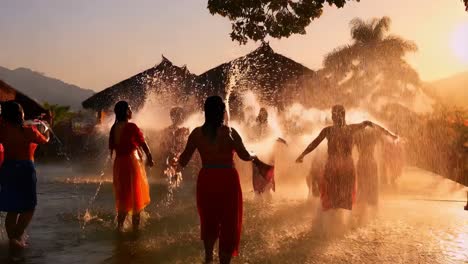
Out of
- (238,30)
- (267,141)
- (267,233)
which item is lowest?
(267,233)

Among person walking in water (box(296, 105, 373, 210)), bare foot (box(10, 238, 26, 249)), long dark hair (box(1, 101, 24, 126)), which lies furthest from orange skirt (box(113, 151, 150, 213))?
person walking in water (box(296, 105, 373, 210))

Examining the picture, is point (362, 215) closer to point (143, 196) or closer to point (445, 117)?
point (143, 196)

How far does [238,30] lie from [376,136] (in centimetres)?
508

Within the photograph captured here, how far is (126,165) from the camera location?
877cm

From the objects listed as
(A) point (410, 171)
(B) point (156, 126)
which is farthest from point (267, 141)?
(A) point (410, 171)

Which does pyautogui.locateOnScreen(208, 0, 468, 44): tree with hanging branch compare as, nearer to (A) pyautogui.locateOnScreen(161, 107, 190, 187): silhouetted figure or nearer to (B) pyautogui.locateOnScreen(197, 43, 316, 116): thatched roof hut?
(A) pyautogui.locateOnScreen(161, 107, 190, 187): silhouetted figure

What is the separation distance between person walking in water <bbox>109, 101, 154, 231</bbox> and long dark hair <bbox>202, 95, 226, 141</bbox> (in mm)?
2518

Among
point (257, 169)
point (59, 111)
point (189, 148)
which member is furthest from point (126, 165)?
point (59, 111)

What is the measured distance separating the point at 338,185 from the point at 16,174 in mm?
4928

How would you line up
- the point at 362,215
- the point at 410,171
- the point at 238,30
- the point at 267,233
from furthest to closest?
1. the point at 410,171
2. the point at 238,30
3. the point at 362,215
4. the point at 267,233

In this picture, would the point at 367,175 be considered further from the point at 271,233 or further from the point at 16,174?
the point at 16,174

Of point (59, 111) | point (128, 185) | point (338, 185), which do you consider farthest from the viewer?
point (59, 111)

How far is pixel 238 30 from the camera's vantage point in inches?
579

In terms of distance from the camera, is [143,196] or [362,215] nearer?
[143,196]
